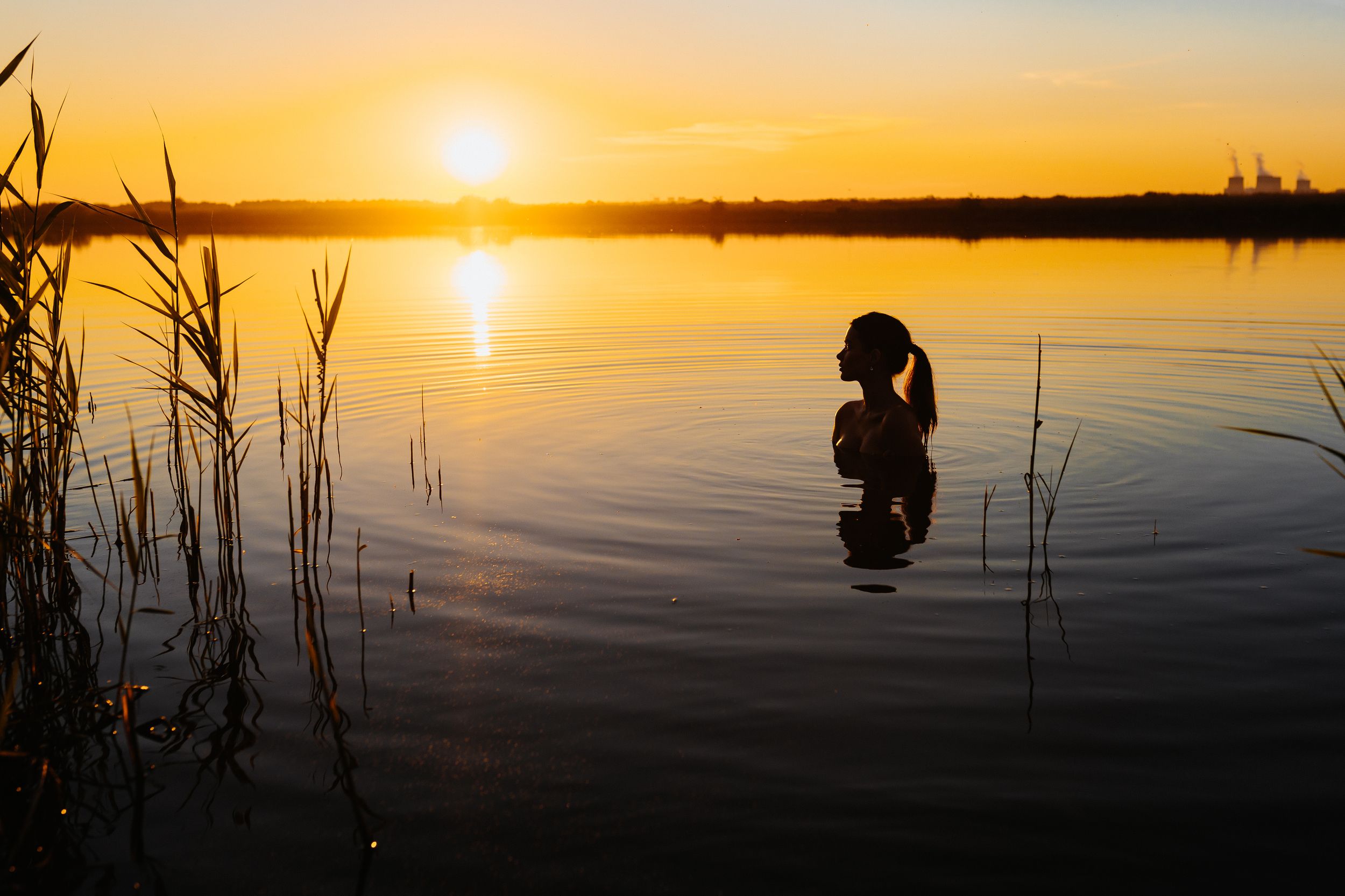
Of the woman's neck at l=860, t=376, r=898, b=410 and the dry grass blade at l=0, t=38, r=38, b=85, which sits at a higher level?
the dry grass blade at l=0, t=38, r=38, b=85

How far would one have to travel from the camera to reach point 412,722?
4426mm

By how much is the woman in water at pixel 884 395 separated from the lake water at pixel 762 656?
0.46 m

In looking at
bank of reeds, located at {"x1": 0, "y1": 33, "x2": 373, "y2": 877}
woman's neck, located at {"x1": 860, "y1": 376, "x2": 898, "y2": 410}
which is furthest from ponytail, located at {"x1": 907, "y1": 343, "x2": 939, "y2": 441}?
bank of reeds, located at {"x1": 0, "y1": 33, "x2": 373, "y2": 877}

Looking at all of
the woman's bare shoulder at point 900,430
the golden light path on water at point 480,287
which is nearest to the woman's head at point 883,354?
the woman's bare shoulder at point 900,430

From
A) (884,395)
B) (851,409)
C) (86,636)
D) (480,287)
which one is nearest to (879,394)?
(884,395)

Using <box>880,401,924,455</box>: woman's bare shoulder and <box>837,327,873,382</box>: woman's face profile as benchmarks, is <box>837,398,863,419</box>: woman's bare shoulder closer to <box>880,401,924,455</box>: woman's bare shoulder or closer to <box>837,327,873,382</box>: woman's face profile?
<box>880,401,924,455</box>: woman's bare shoulder

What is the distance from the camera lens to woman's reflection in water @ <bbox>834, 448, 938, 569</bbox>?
6777 mm

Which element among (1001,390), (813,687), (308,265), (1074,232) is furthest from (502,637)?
(1074,232)

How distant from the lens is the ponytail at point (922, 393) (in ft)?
28.4

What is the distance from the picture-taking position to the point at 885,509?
7785 millimetres

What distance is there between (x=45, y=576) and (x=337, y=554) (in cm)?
170

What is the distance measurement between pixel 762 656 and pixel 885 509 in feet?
9.83

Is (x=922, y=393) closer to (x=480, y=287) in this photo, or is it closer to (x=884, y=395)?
(x=884, y=395)

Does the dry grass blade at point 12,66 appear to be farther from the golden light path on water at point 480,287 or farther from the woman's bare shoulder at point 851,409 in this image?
the golden light path on water at point 480,287
